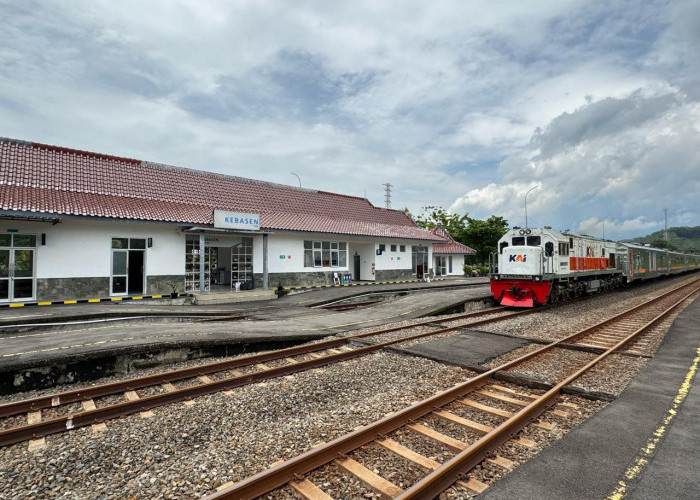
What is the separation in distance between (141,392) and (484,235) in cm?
4564

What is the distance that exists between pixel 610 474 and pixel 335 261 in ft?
78.4

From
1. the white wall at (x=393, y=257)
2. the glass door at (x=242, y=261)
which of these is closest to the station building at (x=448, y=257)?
the white wall at (x=393, y=257)

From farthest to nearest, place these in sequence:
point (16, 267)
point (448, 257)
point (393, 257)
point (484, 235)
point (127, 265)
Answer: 1. point (484, 235)
2. point (448, 257)
3. point (393, 257)
4. point (127, 265)
5. point (16, 267)

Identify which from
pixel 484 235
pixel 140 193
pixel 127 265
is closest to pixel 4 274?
pixel 127 265

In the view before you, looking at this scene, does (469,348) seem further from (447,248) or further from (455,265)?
(455,265)

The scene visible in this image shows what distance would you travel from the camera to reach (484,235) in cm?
4747

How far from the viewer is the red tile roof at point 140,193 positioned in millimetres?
17156

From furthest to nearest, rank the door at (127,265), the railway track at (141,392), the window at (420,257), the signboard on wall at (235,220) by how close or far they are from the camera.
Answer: the window at (420,257), the signboard on wall at (235,220), the door at (127,265), the railway track at (141,392)

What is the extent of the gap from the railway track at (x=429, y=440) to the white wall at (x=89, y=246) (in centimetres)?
1725

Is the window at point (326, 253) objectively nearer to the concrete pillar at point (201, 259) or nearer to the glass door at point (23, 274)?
the concrete pillar at point (201, 259)

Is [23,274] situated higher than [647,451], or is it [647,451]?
[23,274]

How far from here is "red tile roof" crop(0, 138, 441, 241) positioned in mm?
17156

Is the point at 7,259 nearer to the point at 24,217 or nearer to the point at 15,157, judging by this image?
the point at 24,217

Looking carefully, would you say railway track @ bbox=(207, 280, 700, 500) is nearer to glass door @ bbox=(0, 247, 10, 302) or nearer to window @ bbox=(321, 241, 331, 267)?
glass door @ bbox=(0, 247, 10, 302)
